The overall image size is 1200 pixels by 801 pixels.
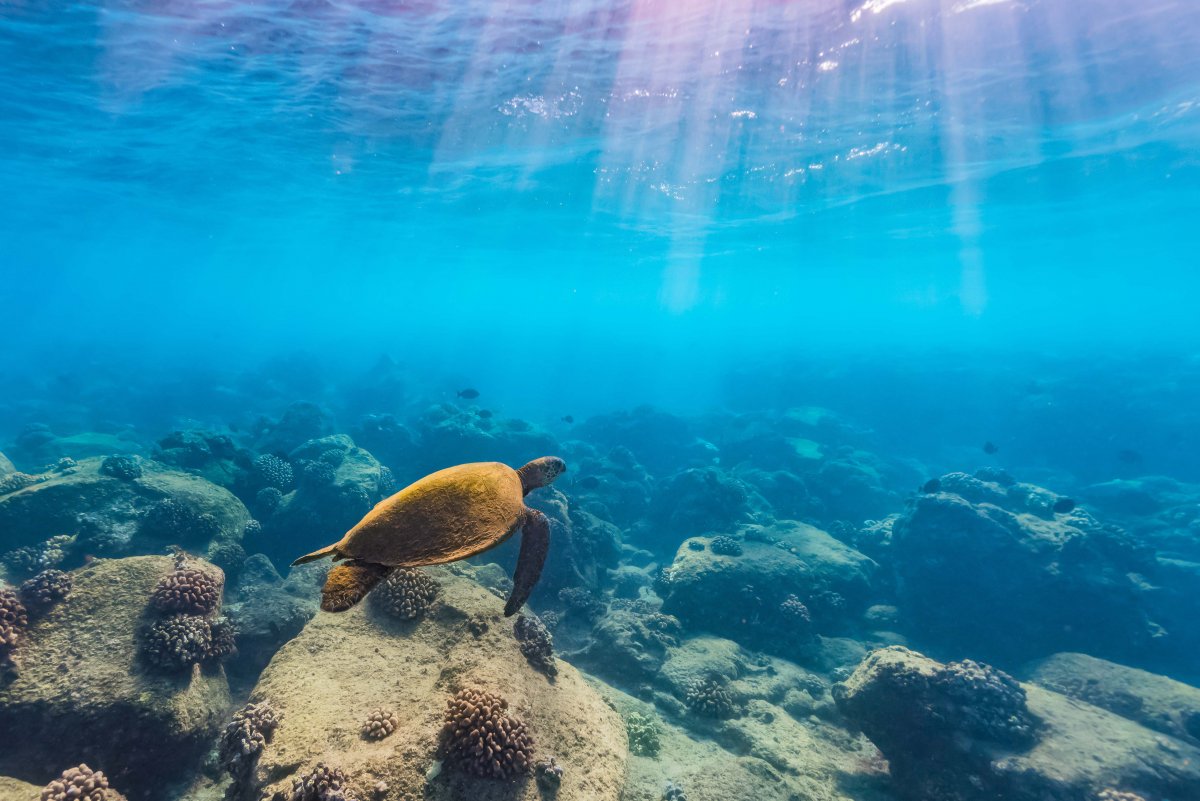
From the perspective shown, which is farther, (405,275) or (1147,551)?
(405,275)

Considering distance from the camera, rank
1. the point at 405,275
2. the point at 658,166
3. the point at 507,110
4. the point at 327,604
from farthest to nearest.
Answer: the point at 405,275, the point at 658,166, the point at 507,110, the point at 327,604

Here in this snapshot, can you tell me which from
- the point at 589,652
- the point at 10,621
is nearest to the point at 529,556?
the point at 10,621

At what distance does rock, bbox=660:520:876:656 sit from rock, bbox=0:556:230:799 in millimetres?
9225

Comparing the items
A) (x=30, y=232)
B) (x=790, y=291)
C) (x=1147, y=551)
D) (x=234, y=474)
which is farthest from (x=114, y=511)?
(x=790, y=291)

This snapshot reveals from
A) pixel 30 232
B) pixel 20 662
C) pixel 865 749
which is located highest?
pixel 20 662

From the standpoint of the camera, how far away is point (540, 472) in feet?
17.9

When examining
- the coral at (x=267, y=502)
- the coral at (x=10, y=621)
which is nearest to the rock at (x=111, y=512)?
the coral at (x=267, y=502)

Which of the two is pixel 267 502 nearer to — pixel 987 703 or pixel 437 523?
pixel 437 523

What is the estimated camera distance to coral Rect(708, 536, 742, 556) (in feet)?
44.0

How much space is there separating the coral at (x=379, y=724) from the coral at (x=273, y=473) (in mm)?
12744

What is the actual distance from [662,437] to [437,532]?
94.6 ft

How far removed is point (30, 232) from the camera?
48.5 m

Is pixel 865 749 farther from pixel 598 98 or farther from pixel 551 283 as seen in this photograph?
pixel 551 283

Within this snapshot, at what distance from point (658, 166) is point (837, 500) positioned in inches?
741
